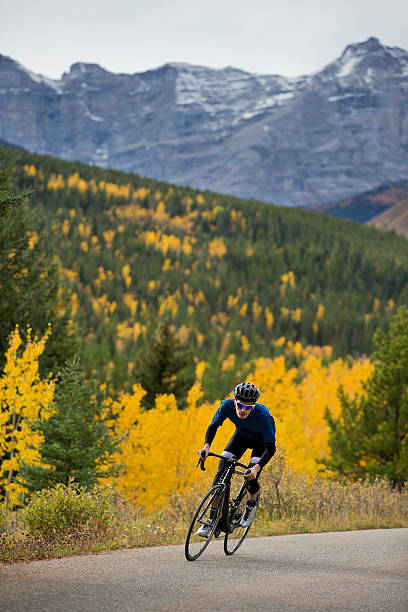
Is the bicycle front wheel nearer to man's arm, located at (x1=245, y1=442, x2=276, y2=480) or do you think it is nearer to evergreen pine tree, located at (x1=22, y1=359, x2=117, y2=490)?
man's arm, located at (x1=245, y1=442, x2=276, y2=480)

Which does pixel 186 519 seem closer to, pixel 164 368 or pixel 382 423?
pixel 382 423

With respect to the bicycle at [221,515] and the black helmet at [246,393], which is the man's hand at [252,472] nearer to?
the bicycle at [221,515]

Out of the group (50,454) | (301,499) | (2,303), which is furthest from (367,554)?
(2,303)

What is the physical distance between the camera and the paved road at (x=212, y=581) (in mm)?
5723

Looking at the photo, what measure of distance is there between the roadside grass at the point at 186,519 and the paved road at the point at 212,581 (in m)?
0.61

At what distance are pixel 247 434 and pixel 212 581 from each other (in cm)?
200

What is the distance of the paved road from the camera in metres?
5.72

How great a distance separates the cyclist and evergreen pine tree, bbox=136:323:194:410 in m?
19.8

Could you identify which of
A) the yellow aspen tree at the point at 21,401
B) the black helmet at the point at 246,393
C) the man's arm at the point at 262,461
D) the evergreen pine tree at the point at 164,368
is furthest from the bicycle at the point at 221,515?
the evergreen pine tree at the point at 164,368

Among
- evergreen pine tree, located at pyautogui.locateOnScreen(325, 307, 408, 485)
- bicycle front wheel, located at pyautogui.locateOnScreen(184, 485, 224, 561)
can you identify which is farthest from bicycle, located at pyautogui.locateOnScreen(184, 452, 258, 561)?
evergreen pine tree, located at pyautogui.locateOnScreen(325, 307, 408, 485)

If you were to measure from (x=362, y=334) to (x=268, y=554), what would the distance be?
491 feet

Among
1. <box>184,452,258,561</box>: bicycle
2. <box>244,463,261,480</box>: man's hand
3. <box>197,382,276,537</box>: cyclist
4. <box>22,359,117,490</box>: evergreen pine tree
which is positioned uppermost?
<box>197,382,276,537</box>: cyclist

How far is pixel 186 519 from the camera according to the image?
1040 centimetres

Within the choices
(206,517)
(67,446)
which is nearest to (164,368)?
(67,446)
